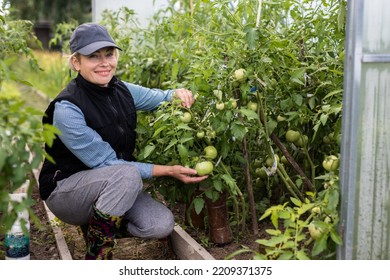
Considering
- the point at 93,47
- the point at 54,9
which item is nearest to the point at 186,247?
the point at 93,47

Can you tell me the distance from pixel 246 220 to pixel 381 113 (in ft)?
4.37

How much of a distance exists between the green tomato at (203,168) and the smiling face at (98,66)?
65 cm

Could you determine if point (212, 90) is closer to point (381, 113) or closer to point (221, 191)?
point (221, 191)

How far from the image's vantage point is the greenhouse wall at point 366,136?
2.41 meters

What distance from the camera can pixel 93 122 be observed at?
3.03m

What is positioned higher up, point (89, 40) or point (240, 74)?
point (89, 40)

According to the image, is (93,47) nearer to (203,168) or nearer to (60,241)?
(203,168)

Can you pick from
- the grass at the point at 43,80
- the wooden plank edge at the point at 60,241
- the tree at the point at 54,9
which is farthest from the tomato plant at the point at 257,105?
the tree at the point at 54,9

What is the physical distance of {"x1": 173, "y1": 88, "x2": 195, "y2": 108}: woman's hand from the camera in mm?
3086

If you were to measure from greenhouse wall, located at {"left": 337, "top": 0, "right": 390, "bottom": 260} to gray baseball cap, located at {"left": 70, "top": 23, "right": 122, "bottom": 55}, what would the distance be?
123 cm

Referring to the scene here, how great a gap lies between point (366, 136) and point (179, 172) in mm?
913

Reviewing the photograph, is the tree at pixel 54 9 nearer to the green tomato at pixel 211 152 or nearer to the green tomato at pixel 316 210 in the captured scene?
the green tomato at pixel 211 152
